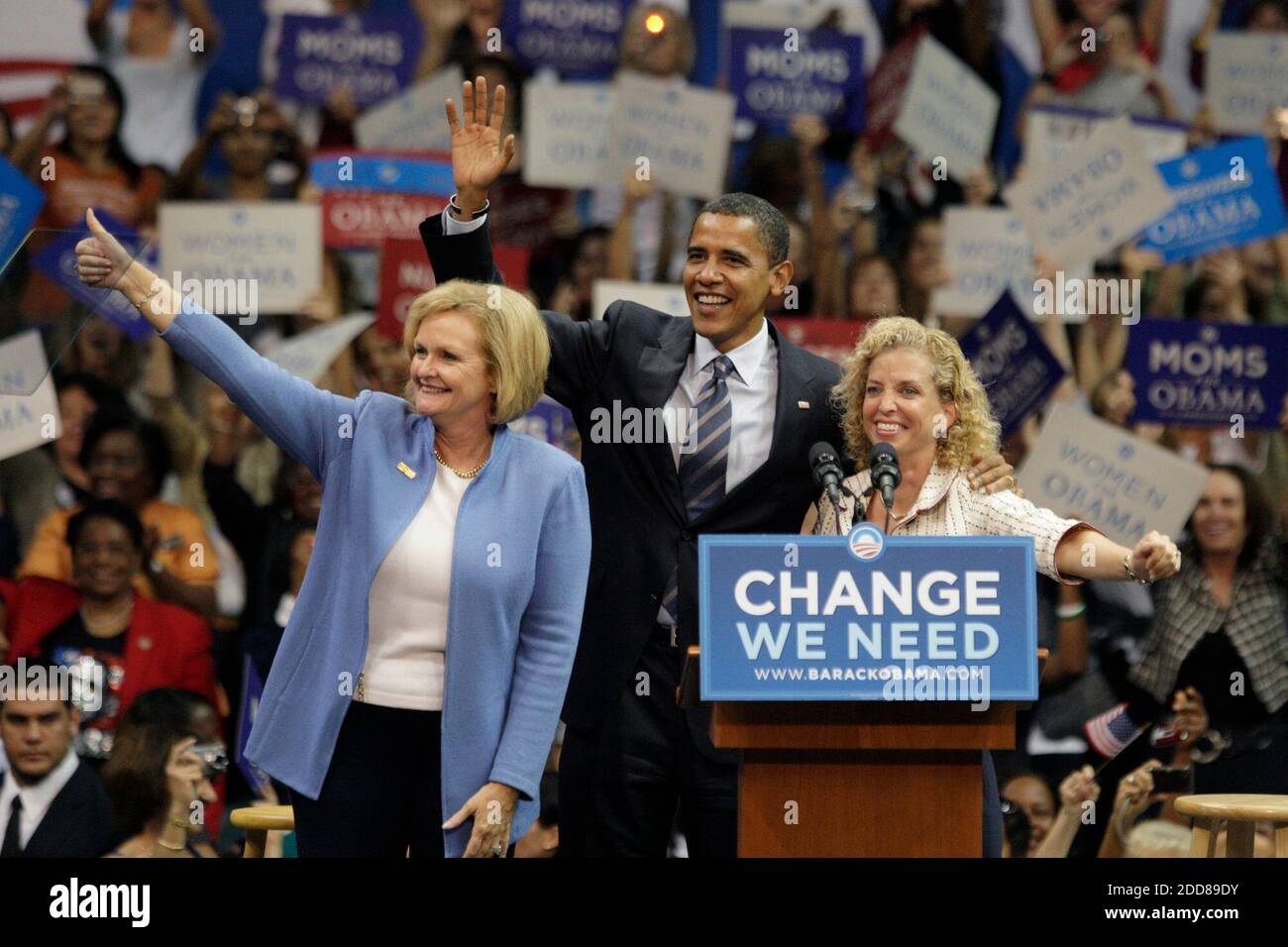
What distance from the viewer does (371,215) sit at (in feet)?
19.7

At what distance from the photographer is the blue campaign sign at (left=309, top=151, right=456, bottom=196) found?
5.91m

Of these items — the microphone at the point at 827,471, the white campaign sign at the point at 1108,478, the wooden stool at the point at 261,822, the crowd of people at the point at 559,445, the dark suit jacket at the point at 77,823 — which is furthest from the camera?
the white campaign sign at the point at 1108,478

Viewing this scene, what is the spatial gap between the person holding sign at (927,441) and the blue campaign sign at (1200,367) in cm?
228

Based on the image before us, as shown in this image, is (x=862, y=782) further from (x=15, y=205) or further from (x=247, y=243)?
(x=247, y=243)

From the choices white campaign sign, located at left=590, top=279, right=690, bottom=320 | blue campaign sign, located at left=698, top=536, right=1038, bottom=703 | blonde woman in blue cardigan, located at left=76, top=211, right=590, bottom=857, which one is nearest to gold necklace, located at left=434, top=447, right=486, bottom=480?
blonde woman in blue cardigan, located at left=76, top=211, right=590, bottom=857

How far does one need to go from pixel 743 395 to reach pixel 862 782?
103cm

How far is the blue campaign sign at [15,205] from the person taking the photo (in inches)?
168

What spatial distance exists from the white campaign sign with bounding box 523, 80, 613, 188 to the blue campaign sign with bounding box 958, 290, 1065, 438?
162cm

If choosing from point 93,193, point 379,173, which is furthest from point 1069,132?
point 93,193

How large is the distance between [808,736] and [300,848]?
0.92 m

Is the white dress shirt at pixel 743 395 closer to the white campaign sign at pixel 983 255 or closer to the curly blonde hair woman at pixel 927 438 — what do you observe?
the curly blonde hair woman at pixel 927 438

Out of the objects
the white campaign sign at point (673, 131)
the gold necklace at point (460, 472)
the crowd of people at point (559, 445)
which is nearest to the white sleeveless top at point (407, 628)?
the gold necklace at point (460, 472)

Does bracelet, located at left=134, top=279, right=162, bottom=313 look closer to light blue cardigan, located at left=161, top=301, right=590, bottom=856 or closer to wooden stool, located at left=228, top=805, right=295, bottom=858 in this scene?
light blue cardigan, located at left=161, top=301, right=590, bottom=856

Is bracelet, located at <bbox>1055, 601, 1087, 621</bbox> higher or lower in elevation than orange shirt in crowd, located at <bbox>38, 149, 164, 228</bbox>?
lower
